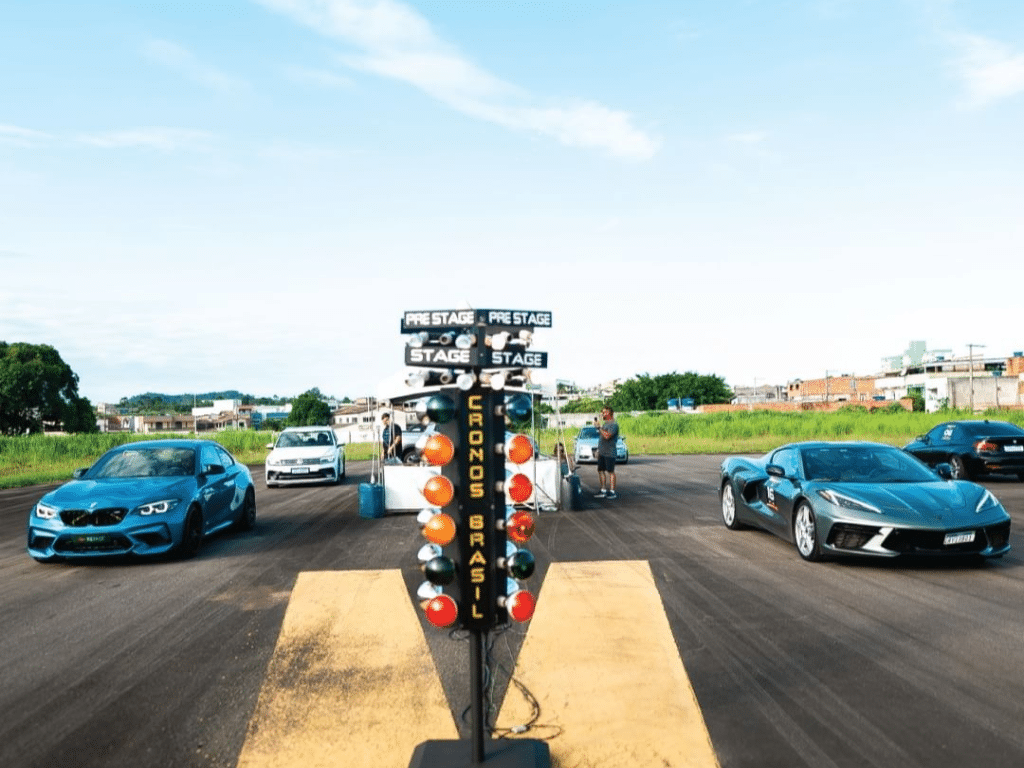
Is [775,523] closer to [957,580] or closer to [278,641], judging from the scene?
[957,580]

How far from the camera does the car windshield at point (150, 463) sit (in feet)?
37.9

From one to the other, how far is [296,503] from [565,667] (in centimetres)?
1336

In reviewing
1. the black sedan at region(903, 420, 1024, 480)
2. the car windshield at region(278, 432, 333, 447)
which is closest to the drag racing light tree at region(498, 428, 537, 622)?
the black sedan at region(903, 420, 1024, 480)

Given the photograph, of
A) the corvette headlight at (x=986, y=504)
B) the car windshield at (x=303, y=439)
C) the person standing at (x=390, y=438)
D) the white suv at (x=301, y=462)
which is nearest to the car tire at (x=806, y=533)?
the corvette headlight at (x=986, y=504)

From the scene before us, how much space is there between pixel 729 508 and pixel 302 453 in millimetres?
13311

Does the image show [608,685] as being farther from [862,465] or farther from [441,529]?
[862,465]

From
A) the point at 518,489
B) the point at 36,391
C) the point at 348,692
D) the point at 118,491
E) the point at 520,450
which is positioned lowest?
the point at 348,692

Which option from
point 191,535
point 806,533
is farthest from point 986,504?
point 191,535

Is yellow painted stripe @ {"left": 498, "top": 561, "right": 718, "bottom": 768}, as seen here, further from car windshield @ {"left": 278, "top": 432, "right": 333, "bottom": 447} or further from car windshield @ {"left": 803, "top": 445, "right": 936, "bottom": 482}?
car windshield @ {"left": 278, "top": 432, "right": 333, "bottom": 447}

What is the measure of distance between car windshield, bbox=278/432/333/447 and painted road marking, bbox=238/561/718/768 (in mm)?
16133

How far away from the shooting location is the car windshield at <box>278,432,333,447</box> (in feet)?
77.8

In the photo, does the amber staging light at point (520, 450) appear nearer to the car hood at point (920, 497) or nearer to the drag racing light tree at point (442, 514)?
the drag racing light tree at point (442, 514)

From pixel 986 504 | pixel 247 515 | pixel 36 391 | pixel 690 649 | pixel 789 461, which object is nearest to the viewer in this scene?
pixel 690 649

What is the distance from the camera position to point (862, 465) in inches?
408
